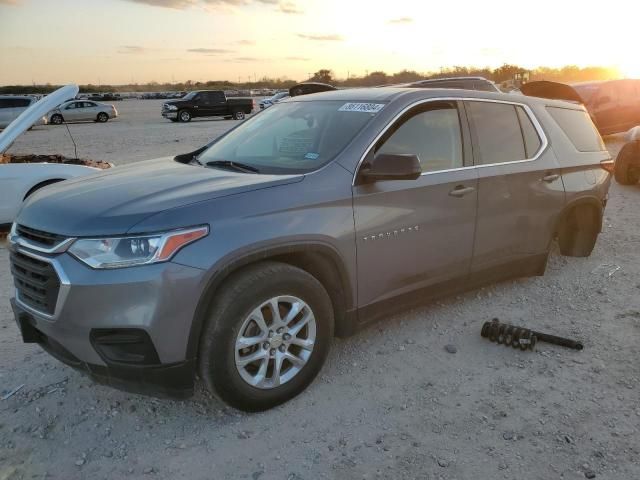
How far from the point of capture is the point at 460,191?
379 centimetres

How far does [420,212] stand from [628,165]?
7.30 meters

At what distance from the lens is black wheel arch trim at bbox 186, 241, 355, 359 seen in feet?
8.79

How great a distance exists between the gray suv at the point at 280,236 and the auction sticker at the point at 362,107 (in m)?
0.02

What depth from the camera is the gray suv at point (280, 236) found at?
8.52 ft

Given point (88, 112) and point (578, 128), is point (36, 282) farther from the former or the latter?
point (88, 112)

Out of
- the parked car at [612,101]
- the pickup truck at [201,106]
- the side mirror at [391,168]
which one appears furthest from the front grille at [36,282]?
the pickup truck at [201,106]

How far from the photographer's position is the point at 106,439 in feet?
9.40

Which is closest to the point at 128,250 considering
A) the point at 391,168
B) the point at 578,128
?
the point at 391,168

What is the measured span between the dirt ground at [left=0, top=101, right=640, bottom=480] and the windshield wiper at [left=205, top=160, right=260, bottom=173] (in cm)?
138

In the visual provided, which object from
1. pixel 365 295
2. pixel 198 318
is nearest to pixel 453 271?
pixel 365 295

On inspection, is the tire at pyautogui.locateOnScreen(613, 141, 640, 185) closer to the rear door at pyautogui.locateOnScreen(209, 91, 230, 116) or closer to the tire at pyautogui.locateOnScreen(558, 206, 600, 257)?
the tire at pyautogui.locateOnScreen(558, 206, 600, 257)

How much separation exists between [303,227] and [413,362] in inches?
51.2

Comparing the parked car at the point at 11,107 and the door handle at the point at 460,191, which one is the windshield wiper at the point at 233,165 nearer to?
the door handle at the point at 460,191

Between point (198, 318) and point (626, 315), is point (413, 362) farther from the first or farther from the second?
point (626, 315)
